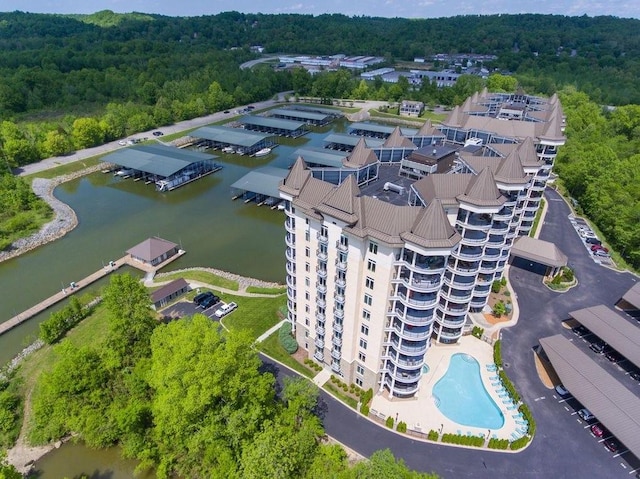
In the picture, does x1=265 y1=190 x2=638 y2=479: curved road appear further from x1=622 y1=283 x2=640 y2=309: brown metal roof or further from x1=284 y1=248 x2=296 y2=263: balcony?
x1=284 y1=248 x2=296 y2=263: balcony

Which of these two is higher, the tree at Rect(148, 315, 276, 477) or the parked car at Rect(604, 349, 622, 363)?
the tree at Rect(148, 315, 276, 477)

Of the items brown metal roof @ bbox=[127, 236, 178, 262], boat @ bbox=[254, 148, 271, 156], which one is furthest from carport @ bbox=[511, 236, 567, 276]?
boat @ bbox=[254, 148, 271, 156]

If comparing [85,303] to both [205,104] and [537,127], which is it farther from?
[205,104]

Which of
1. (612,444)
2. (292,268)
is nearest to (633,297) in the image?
(612,444)

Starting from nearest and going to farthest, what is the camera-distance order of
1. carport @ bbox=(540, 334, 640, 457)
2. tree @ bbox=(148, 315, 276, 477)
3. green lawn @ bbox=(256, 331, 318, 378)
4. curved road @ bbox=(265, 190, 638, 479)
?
tree @ bbox=(148, 315, 276, 477) < curved road @ bbox=(265, 190, 638, 479) < carport @ bbox=(540, 334, 640, 457) < green lawn @ bbox=(256, 331, 318, 378)

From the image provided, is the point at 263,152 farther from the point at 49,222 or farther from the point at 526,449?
the point at 526,449

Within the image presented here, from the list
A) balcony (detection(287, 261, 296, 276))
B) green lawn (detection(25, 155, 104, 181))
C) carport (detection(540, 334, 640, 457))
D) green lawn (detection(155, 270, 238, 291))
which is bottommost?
green lawn (detection(155, 270, 238, 291))
